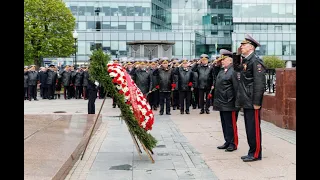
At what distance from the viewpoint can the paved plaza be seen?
6.50m

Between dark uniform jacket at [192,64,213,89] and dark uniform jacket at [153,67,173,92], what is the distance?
1134 mm

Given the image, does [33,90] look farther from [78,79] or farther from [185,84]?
[185,84]

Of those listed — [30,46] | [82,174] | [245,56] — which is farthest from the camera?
[30,46]

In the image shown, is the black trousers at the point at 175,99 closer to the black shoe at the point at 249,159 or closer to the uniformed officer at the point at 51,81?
the uniformed officer at the point at 51,81

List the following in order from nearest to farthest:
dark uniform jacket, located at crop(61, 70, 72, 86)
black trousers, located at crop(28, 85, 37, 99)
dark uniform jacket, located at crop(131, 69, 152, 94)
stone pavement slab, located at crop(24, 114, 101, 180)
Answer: stone pavement slab, located at crop(24, 114, 101, 180)
dark uniform jacket, located at crop(131, 69, 152, 94)
black trousers, located at crop(28, 85, 37, 99)
dark uniform jacket, located at crop(61, 70, 72, 86)

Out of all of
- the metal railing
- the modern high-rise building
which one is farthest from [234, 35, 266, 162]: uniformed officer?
the modern high-rise building

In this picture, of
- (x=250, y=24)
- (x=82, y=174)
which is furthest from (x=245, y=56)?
(x=250, y=24)

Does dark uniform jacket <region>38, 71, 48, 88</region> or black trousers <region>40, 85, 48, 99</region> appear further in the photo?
black trousers <region>40, 85, 48, 99</region>

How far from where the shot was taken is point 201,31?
285 feet

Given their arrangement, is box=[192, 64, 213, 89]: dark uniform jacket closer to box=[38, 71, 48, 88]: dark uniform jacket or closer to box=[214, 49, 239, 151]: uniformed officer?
box=[214, 49, 239, 151]: uniformed officer

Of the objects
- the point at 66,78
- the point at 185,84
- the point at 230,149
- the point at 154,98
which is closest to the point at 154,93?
the point at 154,98
